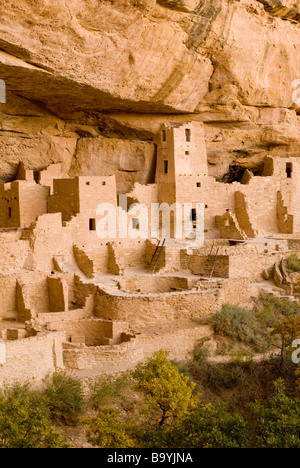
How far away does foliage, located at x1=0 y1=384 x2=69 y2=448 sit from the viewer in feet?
28.1

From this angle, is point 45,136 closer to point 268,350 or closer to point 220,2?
point 220,2

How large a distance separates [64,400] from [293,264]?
924cm

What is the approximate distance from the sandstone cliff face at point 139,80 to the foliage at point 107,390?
7.95 meters

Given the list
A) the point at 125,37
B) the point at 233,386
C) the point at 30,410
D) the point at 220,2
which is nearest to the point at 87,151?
the point at 125,37

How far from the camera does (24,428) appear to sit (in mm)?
8906

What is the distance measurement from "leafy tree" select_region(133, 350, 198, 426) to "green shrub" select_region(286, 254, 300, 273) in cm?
741

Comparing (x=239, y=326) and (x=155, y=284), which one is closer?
(x=239, y=326)

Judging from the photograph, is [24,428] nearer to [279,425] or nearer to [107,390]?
[107,390]

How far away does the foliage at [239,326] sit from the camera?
573 inches

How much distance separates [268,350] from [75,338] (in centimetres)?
506

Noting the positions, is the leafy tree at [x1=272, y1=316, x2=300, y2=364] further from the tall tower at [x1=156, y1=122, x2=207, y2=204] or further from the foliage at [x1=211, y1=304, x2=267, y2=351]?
the tall tower at [x1=156, y1=122, x2=207, y2=204]

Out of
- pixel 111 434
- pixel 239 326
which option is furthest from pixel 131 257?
pixel 111 434

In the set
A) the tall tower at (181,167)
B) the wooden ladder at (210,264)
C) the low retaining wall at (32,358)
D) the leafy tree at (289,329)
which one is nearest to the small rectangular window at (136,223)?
the tall tower at (181,167)

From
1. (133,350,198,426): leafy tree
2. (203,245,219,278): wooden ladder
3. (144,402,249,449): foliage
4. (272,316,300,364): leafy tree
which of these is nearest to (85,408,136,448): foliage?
(144,402,249,449): foliage
